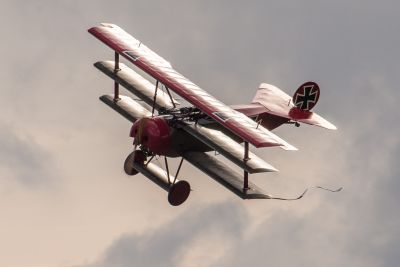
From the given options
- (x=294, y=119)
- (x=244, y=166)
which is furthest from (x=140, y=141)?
(x=294, y=119)

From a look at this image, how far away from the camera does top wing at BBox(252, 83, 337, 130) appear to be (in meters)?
52.6

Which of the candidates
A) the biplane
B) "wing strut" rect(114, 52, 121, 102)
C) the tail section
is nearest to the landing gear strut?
the biplane

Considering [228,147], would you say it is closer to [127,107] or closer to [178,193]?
[178,193]

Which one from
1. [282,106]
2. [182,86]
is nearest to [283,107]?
[282,106]

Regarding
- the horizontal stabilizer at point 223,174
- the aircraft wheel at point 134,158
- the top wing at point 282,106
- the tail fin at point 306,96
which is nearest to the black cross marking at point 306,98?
the tail fin at point 306,96

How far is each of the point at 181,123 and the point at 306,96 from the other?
313 inches

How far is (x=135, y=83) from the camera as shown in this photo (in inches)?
2028

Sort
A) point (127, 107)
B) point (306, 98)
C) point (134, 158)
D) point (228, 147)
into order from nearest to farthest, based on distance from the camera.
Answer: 1. point (228, 147)
2. point (134, 158)
3. point (127, 107)
4. point (306, 98)

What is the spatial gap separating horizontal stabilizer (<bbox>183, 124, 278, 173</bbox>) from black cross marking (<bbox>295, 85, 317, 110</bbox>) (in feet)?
22.0

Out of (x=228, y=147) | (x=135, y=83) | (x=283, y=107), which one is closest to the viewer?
(x=228, y=147)

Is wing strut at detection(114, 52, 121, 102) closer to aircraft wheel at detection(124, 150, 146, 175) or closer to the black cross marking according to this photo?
aircraft wheel at detection(124, 150, 146, 175)

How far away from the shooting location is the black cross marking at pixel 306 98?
53938mm

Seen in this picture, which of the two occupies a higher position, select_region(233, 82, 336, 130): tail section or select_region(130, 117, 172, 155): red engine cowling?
select_region(130, 117, 172, 155): red engine cowling

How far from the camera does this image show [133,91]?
5106cm
